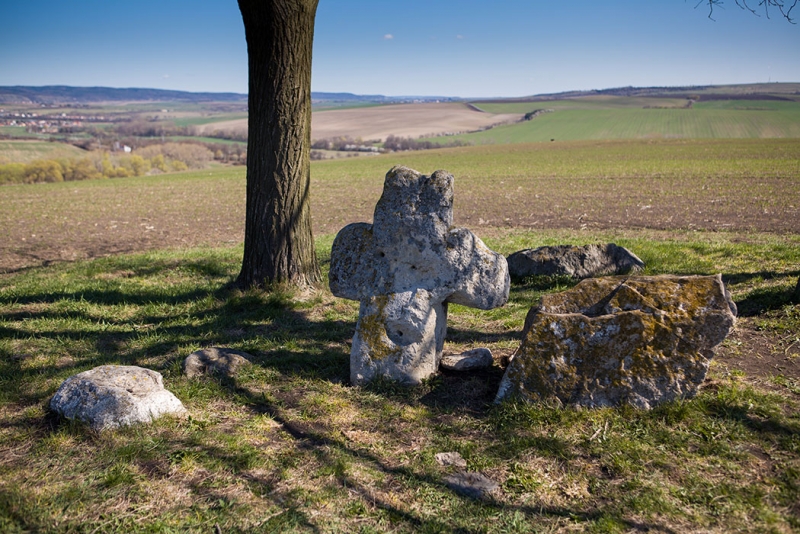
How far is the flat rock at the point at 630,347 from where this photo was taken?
4.62 metres

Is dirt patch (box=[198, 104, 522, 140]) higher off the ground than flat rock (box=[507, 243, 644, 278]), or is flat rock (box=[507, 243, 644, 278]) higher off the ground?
dirt patch (box=[198, 104, 522, 140])

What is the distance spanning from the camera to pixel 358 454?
14.1ft

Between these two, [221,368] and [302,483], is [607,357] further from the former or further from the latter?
[221,368]

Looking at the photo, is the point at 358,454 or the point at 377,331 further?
the point at 377,331

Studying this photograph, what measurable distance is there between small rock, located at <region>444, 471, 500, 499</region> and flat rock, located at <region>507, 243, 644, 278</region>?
581 centimetres

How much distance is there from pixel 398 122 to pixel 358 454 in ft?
401

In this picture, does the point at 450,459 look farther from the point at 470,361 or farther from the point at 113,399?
the point at 113,399

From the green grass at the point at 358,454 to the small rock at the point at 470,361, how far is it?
7.0 inches

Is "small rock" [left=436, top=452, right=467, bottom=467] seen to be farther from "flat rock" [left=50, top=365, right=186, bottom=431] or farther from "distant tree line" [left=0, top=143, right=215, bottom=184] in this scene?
"distant tree line" [left=0, top=143, right=215, bottom=184]

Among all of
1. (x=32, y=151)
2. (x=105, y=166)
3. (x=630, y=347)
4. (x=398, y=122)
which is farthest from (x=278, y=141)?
(x=398, y=122)

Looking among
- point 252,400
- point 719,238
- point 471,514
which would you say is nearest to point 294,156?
point 252,400

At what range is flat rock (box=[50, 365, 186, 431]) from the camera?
4.43 meters

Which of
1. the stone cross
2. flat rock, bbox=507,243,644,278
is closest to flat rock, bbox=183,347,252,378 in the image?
the stone cross

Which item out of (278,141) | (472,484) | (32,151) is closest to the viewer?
(472,484)
